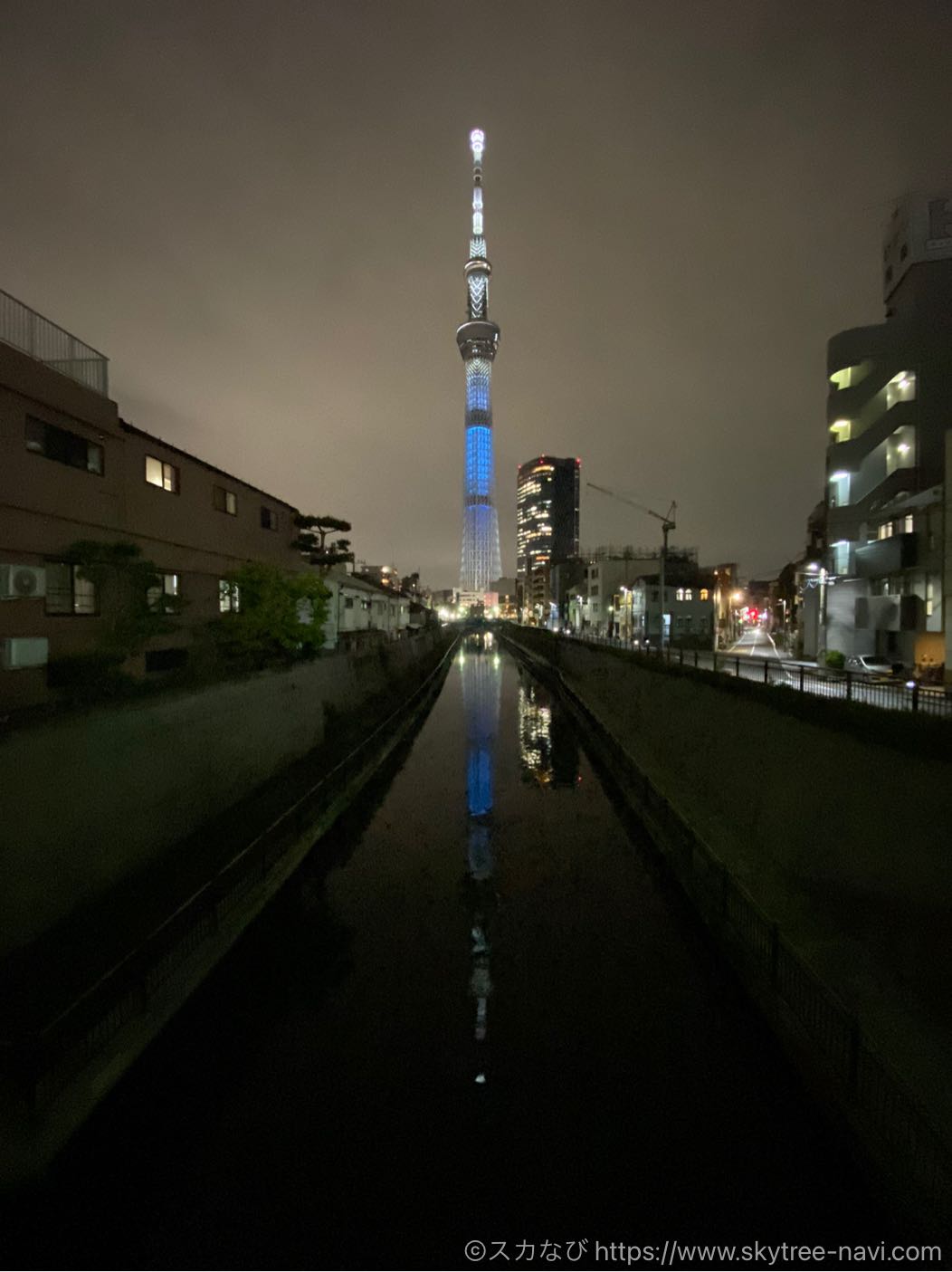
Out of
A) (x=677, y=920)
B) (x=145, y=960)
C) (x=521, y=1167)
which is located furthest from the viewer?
(x=677, y=920)

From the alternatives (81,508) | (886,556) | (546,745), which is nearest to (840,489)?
(886,556)

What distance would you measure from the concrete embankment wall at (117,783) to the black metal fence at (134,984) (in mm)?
1451

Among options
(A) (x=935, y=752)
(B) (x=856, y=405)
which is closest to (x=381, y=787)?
(A) (x=935, y=752)

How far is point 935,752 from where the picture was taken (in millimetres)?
6934

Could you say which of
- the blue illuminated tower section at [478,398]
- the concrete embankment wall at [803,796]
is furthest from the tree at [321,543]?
the blue illuminated tower section at [478,398]

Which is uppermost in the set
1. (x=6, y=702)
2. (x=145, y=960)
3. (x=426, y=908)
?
(x=6, y=702)

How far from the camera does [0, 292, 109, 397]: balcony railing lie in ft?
41.2

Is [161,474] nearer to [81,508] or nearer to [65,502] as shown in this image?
[81,508]

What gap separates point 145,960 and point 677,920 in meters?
7.87

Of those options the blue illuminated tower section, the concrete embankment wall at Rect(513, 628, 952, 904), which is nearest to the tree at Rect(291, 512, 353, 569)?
the concrete embankment wall at Rect(513, 628, 952, 904)

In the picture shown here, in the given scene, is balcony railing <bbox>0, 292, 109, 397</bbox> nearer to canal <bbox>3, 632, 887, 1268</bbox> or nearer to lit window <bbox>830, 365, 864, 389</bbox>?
canal <bbox>3, 632, 887, 1268</bbox>

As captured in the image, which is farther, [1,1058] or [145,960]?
[145,960]

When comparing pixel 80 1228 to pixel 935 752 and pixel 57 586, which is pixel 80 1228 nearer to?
pixel 935 752

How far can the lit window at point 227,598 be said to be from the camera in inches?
780
